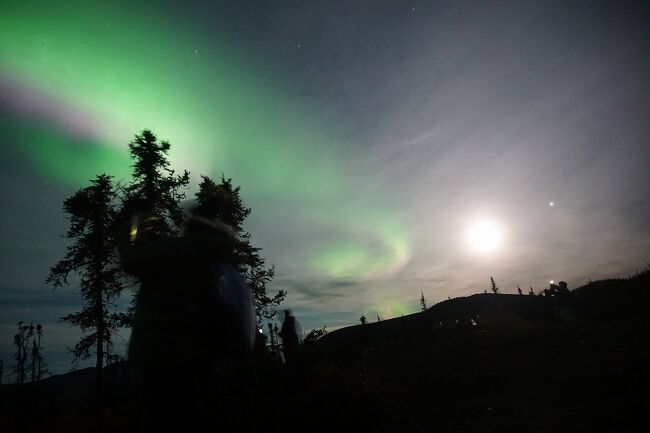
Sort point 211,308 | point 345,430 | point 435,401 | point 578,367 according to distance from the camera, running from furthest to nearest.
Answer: point 578,367 → point 435,401 → point 345,430 → point 211,308

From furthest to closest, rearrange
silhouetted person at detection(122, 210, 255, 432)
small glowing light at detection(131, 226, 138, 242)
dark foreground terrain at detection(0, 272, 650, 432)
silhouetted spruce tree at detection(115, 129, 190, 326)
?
silhouetted spruce tree at detection(115, 129, 190, 326) → dark foreground terrain at detection(0, 272, 650, 432) → small glowing light at detection(131, 226, 138, 242) → silhouetted person at detection(122, 210, 255, 432)

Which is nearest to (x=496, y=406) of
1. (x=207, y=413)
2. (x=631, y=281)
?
(x=207, y=413)

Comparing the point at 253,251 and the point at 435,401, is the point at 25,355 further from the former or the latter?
the point at 435,401

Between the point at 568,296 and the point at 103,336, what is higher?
the point at 103,336

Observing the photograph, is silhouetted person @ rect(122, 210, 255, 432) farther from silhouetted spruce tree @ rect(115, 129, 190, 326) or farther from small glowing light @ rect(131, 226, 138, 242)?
silhouetted spruce tree @ rect(115, 129, 190, 326)

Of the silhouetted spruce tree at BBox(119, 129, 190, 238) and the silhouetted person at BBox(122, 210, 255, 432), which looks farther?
the silhouetted spruce tree at BBox(119, 129, 190, 238)

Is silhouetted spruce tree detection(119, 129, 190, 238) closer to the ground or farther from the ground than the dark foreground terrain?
farther from the ground

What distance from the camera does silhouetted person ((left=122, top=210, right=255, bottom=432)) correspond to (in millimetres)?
1773

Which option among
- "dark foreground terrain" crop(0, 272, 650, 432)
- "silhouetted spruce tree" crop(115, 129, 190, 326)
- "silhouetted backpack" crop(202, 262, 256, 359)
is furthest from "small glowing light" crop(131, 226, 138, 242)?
"silhouetted spruce tree" crop(115, 129, 190, 326)

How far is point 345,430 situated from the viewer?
16.4 ft

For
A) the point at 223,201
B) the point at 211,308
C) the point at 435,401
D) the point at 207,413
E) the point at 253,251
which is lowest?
the point at 435,401

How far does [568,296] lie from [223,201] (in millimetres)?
31620

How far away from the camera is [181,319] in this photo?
1.80 m

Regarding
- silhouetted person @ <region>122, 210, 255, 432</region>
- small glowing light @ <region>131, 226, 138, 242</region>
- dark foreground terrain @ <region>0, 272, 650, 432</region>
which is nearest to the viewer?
silhouetted person @ <region>122, 210, 255, 432</region>
